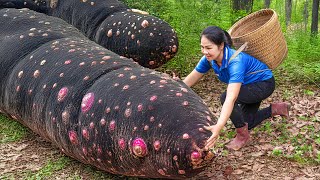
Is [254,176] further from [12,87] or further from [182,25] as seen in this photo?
[182,25]

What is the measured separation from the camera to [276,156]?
4.43 m

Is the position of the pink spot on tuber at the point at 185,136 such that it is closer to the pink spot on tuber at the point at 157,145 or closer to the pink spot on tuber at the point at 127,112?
the pink spot on tuber at the point at 157,145

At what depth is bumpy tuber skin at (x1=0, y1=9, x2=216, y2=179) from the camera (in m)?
3.26

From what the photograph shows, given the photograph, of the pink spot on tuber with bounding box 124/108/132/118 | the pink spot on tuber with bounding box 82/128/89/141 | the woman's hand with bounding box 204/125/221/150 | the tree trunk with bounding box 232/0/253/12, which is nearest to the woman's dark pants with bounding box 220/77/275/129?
the woman's hand with bounding box 204/125/221/150

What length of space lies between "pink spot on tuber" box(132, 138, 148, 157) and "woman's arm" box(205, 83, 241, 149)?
1.64 feet

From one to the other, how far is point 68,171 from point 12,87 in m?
1.10

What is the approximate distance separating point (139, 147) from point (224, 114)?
739mm

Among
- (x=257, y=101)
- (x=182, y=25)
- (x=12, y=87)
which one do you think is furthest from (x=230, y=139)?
(x=182, y=25)

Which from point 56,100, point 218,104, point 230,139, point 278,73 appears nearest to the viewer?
point 56,100

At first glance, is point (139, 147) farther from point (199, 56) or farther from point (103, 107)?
point (199, 56)

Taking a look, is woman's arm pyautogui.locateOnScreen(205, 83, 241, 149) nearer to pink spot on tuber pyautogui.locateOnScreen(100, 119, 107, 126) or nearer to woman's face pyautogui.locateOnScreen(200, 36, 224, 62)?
woman's face pyautogui.locateOnScreen(200, 36, 224, 62)

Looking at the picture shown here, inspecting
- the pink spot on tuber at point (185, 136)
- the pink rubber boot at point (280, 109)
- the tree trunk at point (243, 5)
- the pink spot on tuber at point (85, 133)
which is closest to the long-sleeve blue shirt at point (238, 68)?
the pink rubber boot at point (280, 109)

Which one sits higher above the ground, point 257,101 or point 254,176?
point 257,101

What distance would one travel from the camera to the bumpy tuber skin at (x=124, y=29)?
226 inches
